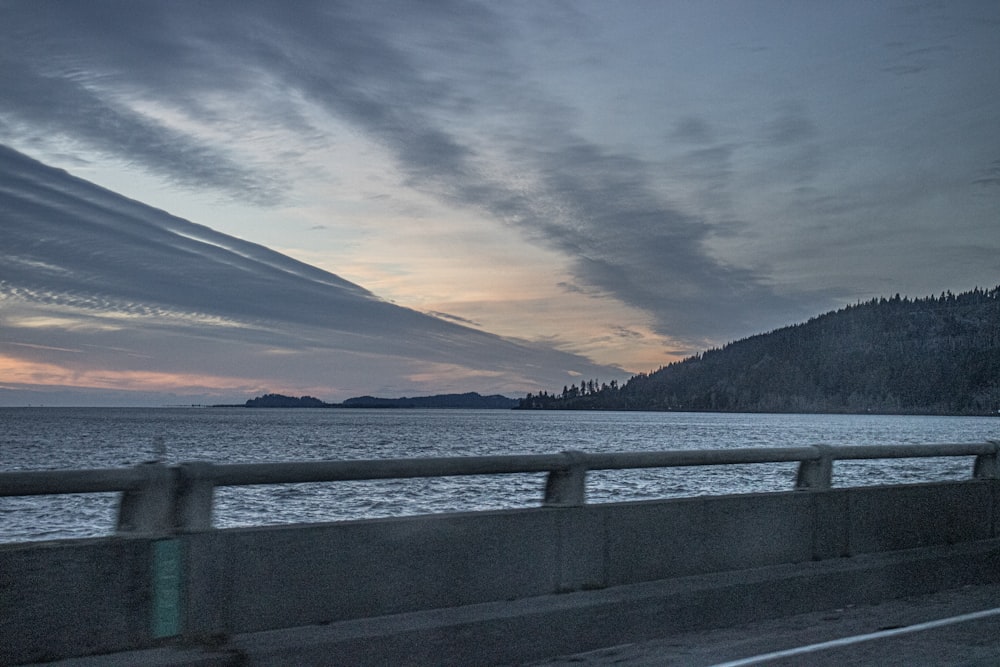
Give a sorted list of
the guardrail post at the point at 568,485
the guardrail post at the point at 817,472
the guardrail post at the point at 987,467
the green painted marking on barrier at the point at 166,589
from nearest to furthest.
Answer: the green painted marking on barrier at the point at 166,589 → the guardrail post at the point at 568,485 → the guardrail post at the point at 817,472 → the guardrail post at the point at 987,467

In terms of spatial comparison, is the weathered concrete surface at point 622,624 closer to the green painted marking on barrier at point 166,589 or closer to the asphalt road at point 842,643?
the asphalt road at point 842,643

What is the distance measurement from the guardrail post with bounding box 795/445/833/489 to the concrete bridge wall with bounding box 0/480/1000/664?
0.10 metres

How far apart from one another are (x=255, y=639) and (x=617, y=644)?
253 centimetres

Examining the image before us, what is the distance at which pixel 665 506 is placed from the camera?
309 inches

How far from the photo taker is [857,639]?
7.38 metres

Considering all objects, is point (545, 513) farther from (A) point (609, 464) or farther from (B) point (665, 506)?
(B) point (665, 506)

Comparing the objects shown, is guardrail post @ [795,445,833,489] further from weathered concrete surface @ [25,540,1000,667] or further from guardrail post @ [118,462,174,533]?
guardrail post @ [118,462,174,533]

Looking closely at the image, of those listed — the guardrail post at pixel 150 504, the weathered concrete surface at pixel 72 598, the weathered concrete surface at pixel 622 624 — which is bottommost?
the weathered concrete surface at pixel 622 624

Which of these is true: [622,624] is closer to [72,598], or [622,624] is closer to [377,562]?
[377,562]

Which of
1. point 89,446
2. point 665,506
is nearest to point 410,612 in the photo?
point 665,506

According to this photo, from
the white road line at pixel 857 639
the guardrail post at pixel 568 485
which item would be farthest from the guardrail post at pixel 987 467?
the guardrail post at pixel 568 485

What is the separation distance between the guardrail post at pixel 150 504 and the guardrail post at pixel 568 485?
271 centimetres

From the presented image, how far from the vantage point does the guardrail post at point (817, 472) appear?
9.06 meters

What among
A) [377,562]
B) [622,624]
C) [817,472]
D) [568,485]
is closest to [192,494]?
[377,562]
